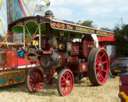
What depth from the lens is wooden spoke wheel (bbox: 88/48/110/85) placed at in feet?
53.2

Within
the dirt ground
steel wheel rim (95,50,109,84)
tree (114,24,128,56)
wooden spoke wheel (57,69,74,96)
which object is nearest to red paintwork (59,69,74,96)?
wooden spoke wheel (57,69,74,96)

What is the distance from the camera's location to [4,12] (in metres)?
23.6

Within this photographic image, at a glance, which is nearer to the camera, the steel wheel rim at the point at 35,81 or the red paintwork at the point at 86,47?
the steel wheel rim at the point at 35,81

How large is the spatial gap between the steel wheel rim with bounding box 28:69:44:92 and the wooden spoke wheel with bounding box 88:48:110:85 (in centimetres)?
181

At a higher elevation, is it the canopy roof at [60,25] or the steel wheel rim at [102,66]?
the canopy roof at [60,25]

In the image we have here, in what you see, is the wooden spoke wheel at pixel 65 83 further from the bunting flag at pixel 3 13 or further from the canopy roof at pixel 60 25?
the bunting flag at pixel 3 13

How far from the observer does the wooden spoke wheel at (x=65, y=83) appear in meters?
14.1

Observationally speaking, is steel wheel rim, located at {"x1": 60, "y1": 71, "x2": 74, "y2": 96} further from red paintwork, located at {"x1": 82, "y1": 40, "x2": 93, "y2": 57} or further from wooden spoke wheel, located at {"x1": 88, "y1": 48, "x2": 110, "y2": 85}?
red paintwork, located at {"x1": 82, "y1": 40, "x2": 93, "y2": 57}

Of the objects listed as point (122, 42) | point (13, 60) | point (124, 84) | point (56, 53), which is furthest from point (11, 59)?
point (122, 42)

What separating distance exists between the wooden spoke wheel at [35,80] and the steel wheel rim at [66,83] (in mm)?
1016

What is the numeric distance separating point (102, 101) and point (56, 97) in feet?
5.11

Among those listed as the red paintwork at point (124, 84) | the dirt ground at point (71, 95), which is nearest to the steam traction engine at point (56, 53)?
the dirt ground at point (71, 95)

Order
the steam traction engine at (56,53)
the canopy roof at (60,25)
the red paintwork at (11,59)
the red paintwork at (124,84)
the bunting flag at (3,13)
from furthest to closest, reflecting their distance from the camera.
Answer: the bunting flag at (3,13) < the red paintwork at (11,59) < the steam traction engine at (56,53) < the canopy roof at (60,25) < the red paintwork at (124,84)

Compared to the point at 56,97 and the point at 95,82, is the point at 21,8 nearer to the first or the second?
the point at 95,82
